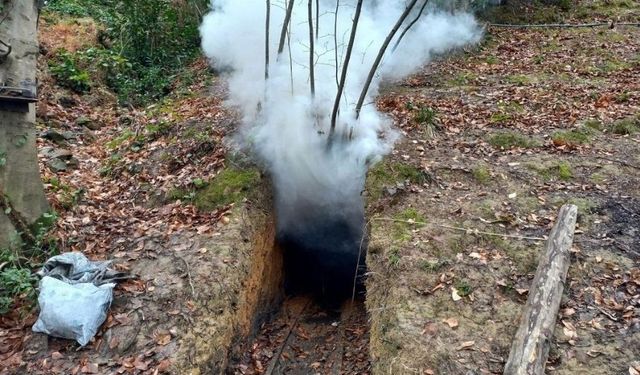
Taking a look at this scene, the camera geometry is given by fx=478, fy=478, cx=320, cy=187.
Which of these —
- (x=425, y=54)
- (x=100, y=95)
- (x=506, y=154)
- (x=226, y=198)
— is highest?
(x=425, y=54)

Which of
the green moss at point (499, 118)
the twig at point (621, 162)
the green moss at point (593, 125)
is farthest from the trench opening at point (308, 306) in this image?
the green moss at point (593, 125)

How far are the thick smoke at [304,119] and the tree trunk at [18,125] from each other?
2971mm

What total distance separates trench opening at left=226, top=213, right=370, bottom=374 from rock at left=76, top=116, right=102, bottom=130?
4.81m

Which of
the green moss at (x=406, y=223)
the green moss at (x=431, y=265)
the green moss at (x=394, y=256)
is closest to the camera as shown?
the green moss at (x=431, y=265)

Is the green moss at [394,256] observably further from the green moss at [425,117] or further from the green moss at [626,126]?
the green moss at [626,126]

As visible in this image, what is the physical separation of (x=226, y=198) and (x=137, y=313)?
203 centimetres

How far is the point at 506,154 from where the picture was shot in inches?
272

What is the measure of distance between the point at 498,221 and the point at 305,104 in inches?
136

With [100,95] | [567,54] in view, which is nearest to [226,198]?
[100,95]

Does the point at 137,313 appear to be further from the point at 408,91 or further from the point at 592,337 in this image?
the point at 408,91

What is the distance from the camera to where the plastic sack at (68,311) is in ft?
14.6

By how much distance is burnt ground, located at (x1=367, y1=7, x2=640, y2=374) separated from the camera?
4.22m

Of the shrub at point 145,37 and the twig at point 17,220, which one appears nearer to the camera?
the twig at point 17,220

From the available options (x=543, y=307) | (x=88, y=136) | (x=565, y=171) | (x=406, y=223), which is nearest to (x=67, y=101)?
(x=88, y=136)
